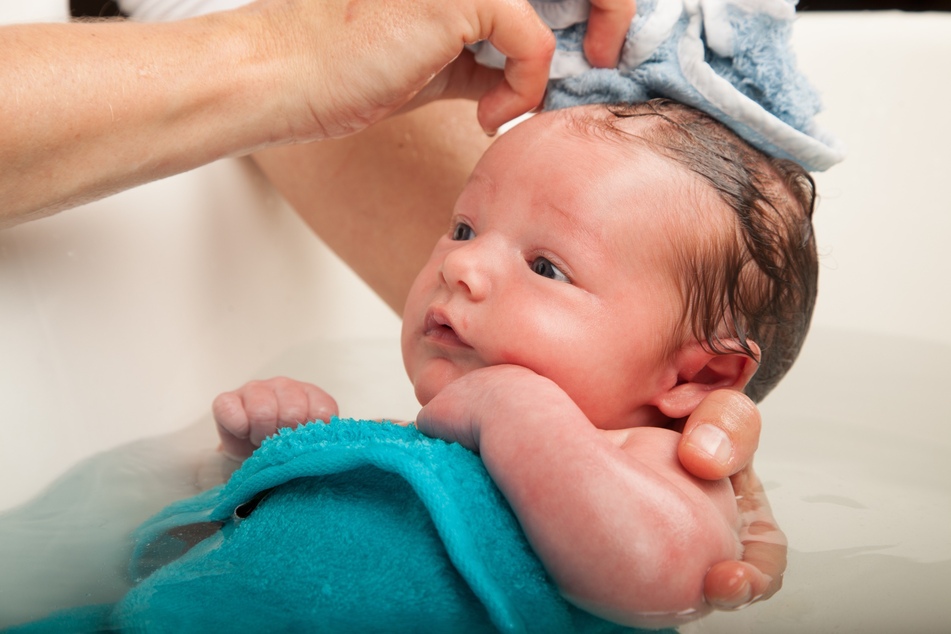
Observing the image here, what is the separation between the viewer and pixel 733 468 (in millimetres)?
782

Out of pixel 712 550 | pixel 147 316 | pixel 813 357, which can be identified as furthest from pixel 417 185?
pixel 712 550

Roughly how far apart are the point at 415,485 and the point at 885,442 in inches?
30.9

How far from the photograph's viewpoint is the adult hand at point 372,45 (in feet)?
2.99

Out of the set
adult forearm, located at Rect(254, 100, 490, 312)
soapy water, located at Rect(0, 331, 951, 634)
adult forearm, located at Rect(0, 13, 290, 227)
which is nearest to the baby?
soapy water, located at Rect(0, 331, 951, 634)

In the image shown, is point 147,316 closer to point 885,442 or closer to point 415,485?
point 415,485

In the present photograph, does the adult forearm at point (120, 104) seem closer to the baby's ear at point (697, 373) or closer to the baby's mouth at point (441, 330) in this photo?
the baby's mouth at point (441, 330)

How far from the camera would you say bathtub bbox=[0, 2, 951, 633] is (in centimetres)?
89

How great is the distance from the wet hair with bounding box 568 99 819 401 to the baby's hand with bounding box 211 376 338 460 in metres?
0.42

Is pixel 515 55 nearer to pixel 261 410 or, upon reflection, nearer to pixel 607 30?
pixel 607 30

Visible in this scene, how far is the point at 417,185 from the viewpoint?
54.6 inches

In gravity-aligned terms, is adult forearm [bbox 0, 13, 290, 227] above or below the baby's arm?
above

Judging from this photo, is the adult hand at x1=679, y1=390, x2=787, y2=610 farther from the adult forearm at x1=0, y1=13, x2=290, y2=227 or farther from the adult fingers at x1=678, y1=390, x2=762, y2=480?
the adult forearm at x1=0, y1=13, x2=290, y2=227

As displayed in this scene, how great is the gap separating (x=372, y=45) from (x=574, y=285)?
0.30 metres

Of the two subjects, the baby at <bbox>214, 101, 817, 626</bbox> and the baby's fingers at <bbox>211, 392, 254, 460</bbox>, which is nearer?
the baby at <bbox>214, 101, 817, 626</bbox>
